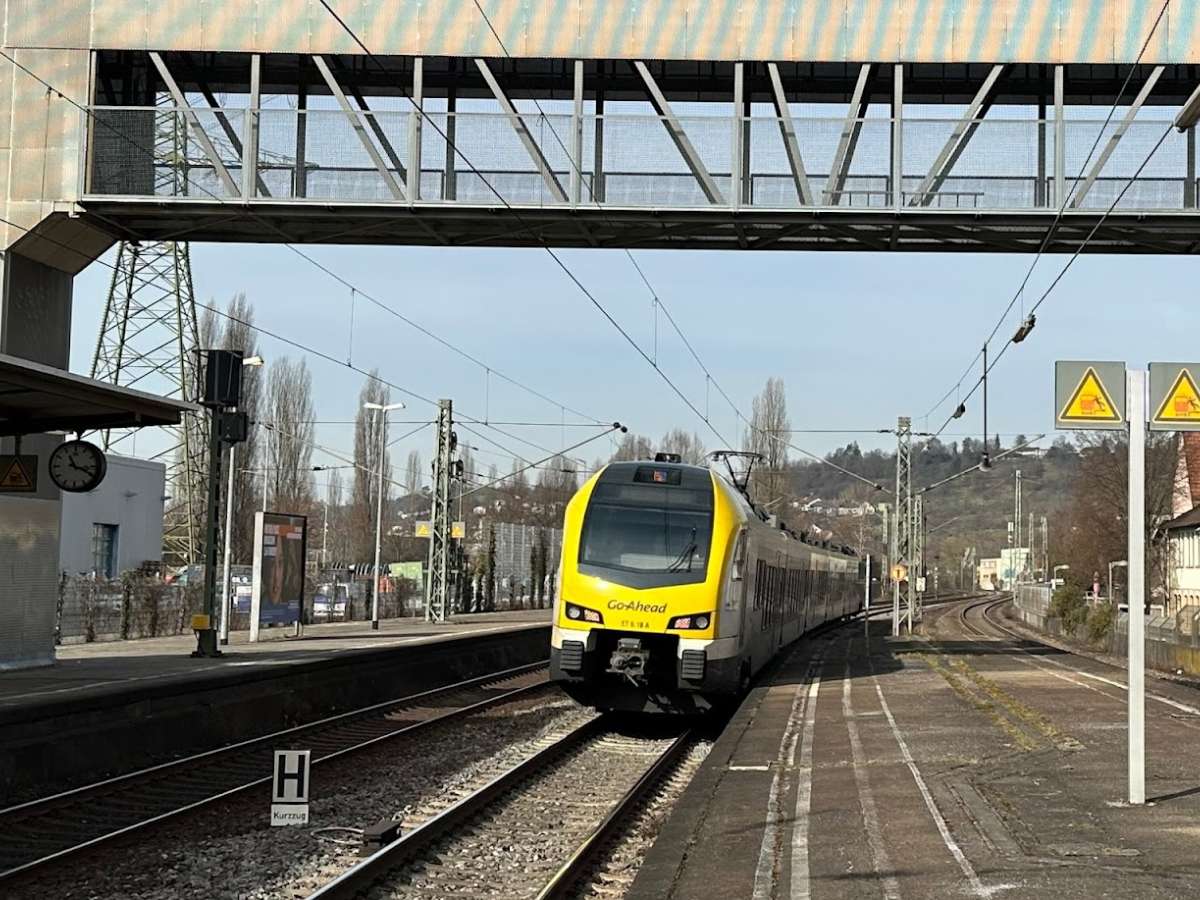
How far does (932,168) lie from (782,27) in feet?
8.96

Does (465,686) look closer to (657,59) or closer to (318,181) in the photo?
(318,181)

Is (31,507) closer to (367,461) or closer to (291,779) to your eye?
(291,779)

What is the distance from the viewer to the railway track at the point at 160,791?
10.4 meters

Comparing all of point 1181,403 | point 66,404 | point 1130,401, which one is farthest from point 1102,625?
point 1130,401

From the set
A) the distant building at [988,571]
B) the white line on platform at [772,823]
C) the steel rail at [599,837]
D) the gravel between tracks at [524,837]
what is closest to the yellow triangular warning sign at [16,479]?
the gravel between tracks at [524,837]

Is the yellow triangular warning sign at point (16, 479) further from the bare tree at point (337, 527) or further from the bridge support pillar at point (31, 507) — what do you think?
the bare tree at point (337, 527)

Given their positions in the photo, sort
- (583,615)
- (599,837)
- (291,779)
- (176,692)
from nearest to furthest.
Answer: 1. (599,837)
2. (291,779)
3. (176,692)
4. (583,615)

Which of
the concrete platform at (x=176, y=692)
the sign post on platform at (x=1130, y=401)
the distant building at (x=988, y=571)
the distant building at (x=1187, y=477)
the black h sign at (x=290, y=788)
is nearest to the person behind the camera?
the sign post on platform at (x=1130, y=401)

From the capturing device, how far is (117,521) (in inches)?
1944

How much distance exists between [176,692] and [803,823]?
346 inches

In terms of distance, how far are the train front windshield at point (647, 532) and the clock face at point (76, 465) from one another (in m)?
6.59

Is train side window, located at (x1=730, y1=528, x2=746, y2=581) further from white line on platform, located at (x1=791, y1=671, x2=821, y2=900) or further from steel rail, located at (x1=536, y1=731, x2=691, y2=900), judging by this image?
steel rail, located at (x1=536, y1=731, x2=691, y2=900)

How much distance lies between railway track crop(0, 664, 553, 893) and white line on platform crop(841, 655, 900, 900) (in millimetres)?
5022

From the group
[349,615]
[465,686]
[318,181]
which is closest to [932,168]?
[318,181]
